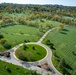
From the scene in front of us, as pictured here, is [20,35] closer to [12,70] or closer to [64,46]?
[64,46]

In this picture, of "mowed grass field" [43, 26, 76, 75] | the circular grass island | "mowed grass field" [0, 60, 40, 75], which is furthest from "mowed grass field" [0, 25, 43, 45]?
"mowed grass field" [0, 60, 40, 75]

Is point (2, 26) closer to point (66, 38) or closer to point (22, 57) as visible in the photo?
point (66, 38)

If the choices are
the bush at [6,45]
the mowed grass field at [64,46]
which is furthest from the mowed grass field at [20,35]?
the mowed grass field at [64,46]

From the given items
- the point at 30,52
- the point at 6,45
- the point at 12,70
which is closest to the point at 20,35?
the point at 6,45

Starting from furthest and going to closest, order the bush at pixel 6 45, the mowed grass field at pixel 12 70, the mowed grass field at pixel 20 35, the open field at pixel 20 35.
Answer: the mowed grass field at pixel 20 35
the open field at pixel 20 35
the bush at pixel 6 45
the mowed grass field at pixel 12 70

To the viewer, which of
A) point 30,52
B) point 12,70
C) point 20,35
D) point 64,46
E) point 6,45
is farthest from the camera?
point 20,35

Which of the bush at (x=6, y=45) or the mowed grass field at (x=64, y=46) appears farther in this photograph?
the bush at (x=6, y=45)

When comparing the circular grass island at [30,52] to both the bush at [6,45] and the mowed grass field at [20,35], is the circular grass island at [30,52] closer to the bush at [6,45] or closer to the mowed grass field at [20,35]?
the bush at [6,45]
